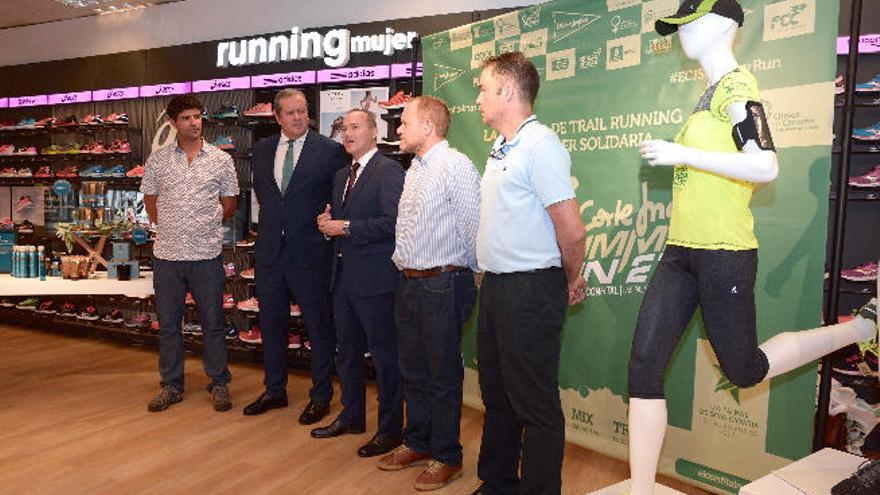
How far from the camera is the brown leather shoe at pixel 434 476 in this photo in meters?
2.87

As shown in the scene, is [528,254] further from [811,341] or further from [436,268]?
[811,341]

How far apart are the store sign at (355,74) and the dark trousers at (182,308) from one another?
1987 mm

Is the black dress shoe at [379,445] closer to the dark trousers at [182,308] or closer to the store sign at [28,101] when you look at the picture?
the dark trousers at [182,308]

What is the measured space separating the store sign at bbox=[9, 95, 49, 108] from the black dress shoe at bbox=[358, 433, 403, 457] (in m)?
6.18

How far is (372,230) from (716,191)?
1.65 metres

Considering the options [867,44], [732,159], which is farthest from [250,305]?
[867,44]

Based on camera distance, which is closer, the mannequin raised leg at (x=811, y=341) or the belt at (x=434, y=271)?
the mannequin raised leg at (x=811, y=341)

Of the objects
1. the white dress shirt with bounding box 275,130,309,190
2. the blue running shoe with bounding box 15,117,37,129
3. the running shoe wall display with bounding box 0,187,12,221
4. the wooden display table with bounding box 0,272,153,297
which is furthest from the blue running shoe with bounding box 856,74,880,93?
the running shoe wall display with bounding box 0,187,12,221

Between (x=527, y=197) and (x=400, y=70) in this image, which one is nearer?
(x=527, y=197)

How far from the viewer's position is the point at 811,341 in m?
2.11

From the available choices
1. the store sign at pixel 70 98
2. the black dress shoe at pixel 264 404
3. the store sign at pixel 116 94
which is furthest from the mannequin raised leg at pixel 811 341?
the store sign at pixel 70 98

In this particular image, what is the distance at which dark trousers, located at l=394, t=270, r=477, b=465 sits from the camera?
2.78 meters

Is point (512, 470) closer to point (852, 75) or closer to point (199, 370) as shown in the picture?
point (852, 75)

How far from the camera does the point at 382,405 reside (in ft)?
10.9
